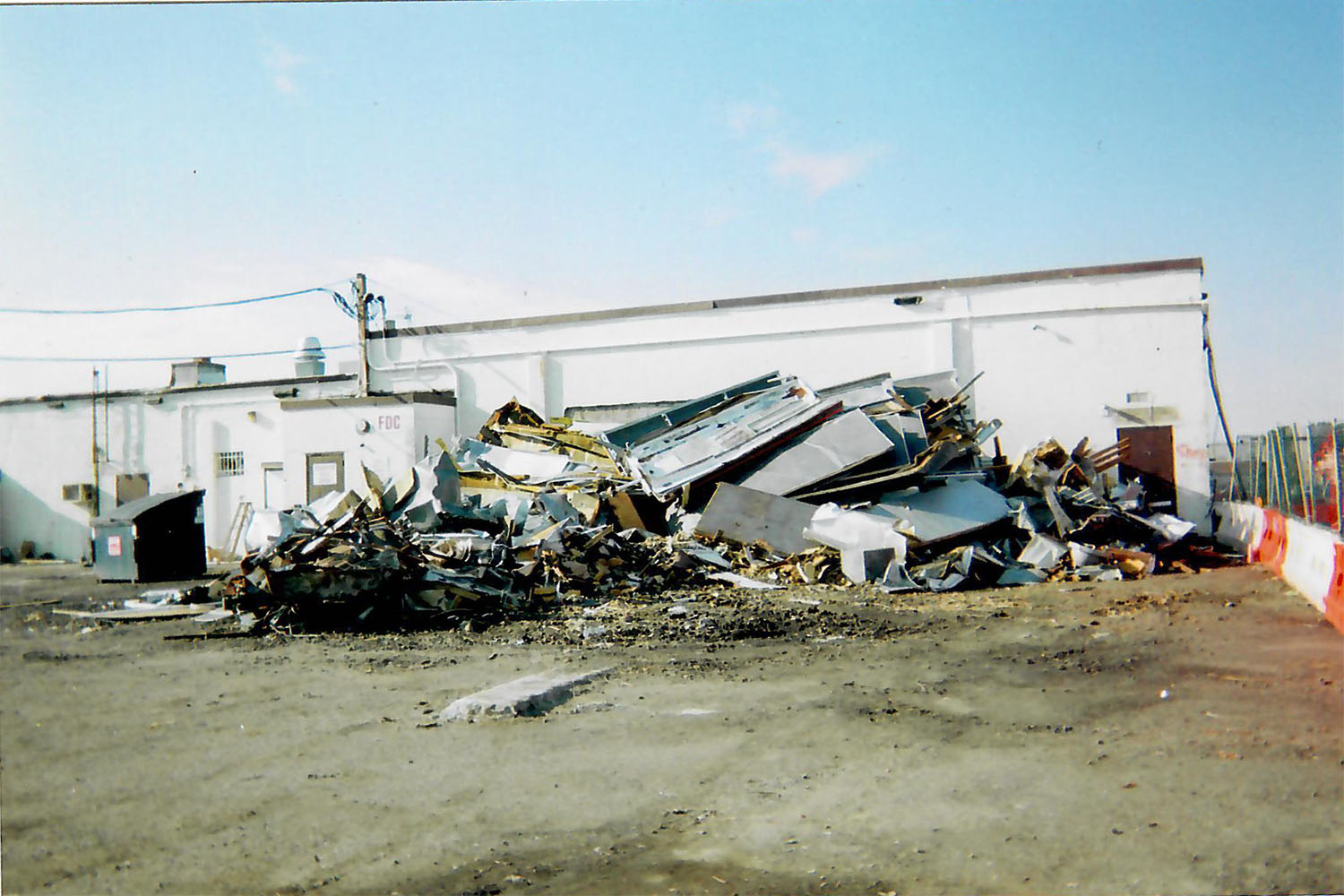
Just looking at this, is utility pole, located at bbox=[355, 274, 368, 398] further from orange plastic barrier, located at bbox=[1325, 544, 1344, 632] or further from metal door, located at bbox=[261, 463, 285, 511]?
orange plastic barrier, located at bbox=[1325, 544, 1344, 632]

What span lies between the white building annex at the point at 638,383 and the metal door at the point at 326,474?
3 centimetres

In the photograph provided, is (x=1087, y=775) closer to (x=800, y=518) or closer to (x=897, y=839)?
(x=897, y=839)

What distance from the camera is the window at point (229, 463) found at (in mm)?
21281

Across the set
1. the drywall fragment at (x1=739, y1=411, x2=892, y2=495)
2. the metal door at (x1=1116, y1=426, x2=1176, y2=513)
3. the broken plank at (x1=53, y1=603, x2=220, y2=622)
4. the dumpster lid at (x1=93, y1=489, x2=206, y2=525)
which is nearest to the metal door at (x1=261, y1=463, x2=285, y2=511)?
the dumpster lid at (x1=93, y1=489, x2=206, y2=525)

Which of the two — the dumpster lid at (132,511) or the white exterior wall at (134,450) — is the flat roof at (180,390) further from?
the dumpster lid at (132,511)

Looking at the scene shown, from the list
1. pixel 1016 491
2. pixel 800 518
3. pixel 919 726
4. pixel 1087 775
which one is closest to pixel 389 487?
pixel 800 518

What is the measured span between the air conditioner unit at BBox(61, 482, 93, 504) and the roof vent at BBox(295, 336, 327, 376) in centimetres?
558

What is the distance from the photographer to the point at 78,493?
2214 centimetres

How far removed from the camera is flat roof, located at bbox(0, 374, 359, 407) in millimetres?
21141

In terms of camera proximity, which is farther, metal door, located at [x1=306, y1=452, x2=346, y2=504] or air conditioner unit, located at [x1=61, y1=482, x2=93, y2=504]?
air conditioner unit, located at [x1=61, y1=482, x2=93, y2=504]

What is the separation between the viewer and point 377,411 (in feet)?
60.5

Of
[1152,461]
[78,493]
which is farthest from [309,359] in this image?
[1152,461]

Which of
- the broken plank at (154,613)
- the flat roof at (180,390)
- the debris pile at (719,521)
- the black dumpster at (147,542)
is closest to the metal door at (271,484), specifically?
the flat roof at (180,390)

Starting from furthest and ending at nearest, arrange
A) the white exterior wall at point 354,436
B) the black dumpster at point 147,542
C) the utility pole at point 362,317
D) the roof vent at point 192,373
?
the roof vent at point 192,373 < the utility pole at point 362,317 < the white exterior wall at point 354,436 < the black dumpster at point 147,542
